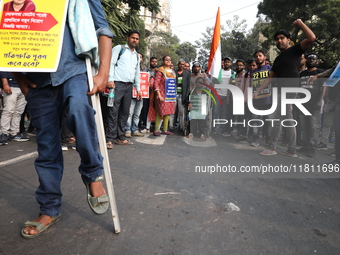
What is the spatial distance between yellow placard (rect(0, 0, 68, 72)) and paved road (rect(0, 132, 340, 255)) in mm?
1062

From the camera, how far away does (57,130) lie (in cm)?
195

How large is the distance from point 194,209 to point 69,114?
4.07 ft

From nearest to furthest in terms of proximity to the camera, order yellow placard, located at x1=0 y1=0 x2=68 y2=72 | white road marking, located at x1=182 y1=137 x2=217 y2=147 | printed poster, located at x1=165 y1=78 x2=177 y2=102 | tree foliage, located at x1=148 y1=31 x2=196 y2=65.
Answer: yellow placard, located at x1=0 y1=0 x2=68 y2=72
white road marking, located at x1=182 y1=137 x2=217 y2=147
printed poster, located at x1=165 y1=78 x2=177 y2=102
tree foliage, located at x1=148 y1=31 x2=196 y2=65

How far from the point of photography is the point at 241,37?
34562 millimetres

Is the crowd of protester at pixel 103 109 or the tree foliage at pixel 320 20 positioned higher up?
the tree foliage at pixel 320 20

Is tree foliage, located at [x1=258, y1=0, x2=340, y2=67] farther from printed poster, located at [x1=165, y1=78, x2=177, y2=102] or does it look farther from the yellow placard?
the yellow placard

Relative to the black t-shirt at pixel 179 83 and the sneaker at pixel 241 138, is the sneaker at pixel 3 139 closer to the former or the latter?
the sneaker at pixel 241 138

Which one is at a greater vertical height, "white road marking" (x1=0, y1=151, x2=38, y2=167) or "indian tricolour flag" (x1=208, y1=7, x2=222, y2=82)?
"indian tricolour flag" (x1=208, y1=7, x2=222, y2=82)

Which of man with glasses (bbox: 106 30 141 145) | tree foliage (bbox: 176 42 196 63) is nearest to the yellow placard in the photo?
man with glasses (bbox: 106 30 141 145)

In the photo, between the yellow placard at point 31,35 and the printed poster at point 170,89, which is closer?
the yellow placard at point 31,35

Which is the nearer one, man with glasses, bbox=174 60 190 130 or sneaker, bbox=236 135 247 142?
sneaker, bbox=236 135 247 142

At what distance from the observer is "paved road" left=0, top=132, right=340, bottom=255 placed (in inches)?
67.6

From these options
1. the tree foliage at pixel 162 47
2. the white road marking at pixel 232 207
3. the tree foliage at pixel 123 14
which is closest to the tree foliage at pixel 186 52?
the tree foliage at pixel 162 47

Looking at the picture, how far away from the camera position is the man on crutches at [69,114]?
5.59 ft
